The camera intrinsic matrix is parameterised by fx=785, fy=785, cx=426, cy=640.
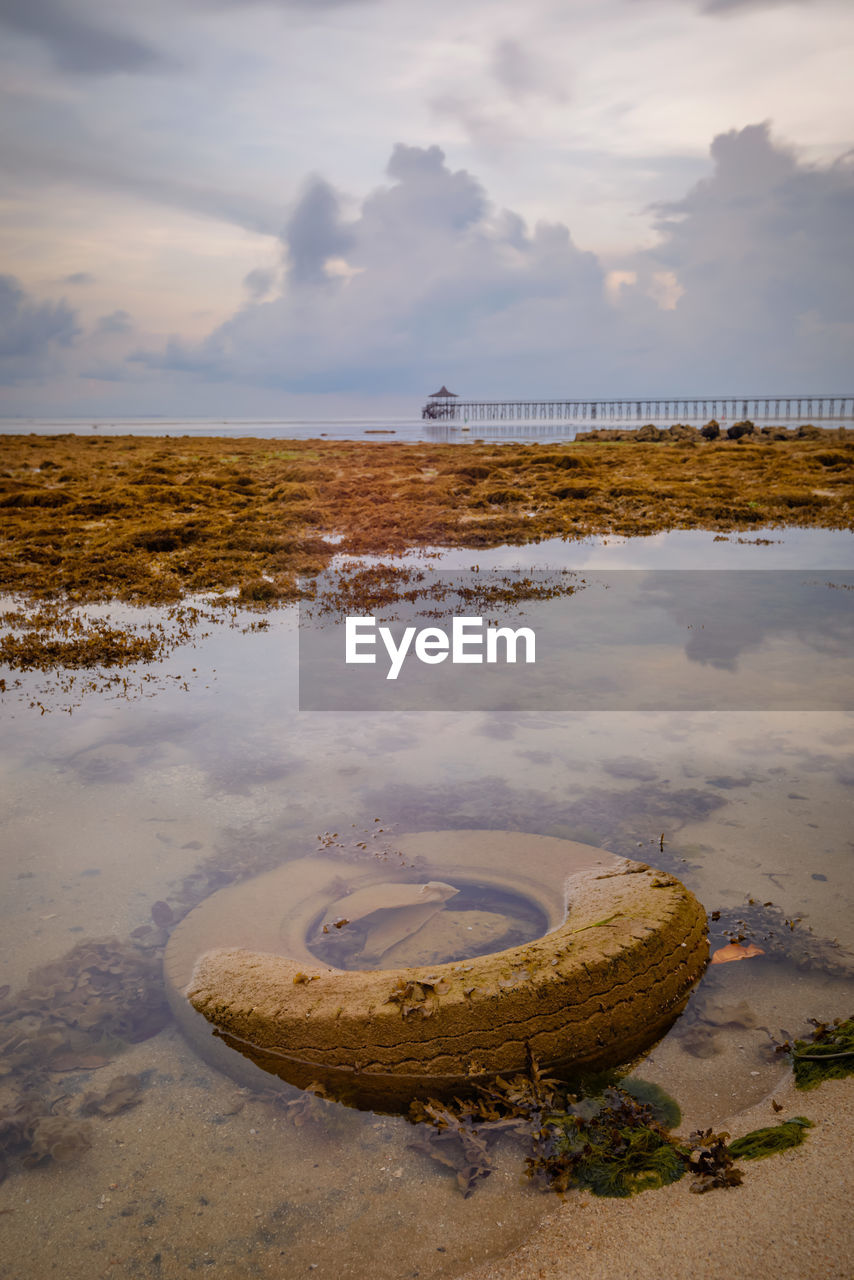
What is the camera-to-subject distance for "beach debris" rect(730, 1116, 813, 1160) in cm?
309

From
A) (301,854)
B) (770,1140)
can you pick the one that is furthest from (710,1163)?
(301,854)

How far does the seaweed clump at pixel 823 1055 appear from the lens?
11.5 feet

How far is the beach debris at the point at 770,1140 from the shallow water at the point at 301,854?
8.8 inches

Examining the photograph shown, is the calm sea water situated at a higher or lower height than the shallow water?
higher

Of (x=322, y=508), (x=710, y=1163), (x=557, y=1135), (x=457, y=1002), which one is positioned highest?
(x=322, y=508)

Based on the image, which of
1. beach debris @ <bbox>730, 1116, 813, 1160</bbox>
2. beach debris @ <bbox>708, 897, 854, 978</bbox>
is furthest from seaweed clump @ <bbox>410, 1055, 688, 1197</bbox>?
beach debris @ <bbox>708, 897, 854, 978</bbox>

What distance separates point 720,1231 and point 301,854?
141 inches

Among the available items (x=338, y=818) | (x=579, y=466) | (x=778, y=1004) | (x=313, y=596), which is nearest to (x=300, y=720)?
(x=338, y=818)

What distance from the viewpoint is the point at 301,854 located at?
5.71 meters

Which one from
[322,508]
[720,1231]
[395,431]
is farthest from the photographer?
[395,431]

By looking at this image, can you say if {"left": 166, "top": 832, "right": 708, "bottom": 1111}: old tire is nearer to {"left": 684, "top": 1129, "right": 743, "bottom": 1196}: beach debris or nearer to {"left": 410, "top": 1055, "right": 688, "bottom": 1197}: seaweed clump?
{"left": 410, "top": 1055, "right": 688, "bottom": 1197}: seaweed clump

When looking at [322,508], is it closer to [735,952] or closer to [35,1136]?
[735,952]

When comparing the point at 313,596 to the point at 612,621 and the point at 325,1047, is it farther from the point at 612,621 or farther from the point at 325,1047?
the point at 325,1047

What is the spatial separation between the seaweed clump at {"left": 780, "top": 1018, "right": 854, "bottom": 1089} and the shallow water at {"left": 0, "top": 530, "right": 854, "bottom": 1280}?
96mm
